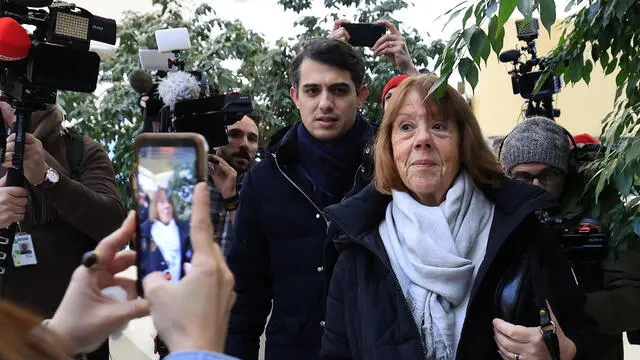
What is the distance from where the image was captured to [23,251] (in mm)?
3270

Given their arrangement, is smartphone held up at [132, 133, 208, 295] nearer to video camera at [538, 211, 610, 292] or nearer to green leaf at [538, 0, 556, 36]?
green leaf at [538, 0, 556, 36]

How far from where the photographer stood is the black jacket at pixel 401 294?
6.89 feet

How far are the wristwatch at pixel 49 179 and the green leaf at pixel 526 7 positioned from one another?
86.9 inches

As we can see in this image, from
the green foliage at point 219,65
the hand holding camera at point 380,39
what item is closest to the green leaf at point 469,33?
the hand holding camera at point 380,39

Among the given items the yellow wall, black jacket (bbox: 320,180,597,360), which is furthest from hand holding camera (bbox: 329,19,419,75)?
the yellow wall

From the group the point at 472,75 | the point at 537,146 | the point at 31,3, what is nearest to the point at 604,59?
the point at 537,146

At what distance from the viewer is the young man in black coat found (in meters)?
2.82

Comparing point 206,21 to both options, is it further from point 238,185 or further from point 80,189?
point 80,189

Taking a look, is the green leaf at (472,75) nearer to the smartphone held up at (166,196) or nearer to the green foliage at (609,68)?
the green foliage at (609,68)

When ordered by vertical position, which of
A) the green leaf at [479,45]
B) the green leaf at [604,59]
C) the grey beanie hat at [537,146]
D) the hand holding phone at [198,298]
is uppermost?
the green leaf at [604,59]

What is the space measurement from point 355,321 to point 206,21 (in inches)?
233

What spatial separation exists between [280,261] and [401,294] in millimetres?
790

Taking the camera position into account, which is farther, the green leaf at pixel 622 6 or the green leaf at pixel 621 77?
the green leaf at pixel 621 77

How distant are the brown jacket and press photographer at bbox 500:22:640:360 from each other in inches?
64.5
